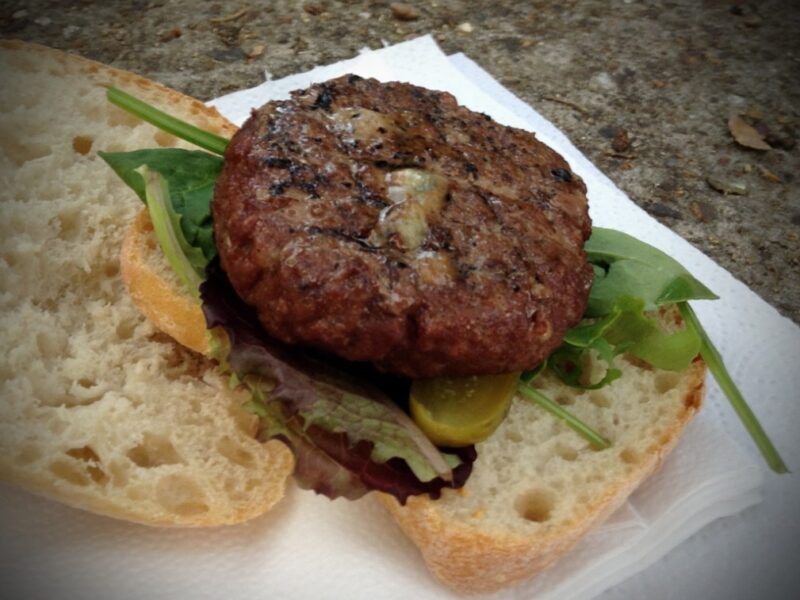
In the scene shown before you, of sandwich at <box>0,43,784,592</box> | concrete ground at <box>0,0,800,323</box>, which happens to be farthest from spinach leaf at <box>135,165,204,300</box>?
concrete ground at <box>0,0,800,323</box>

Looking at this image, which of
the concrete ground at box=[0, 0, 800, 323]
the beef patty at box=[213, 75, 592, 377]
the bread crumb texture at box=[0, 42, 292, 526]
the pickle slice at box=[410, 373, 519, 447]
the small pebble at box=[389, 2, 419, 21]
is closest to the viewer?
the beef patty at box=[213, 75, 592, 377]

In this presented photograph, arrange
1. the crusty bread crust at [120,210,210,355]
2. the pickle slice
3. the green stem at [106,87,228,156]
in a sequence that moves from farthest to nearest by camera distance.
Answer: the green stem at [106,87,228,156] < the crusty bread crust at [120,210,210,355] < the pickle slice

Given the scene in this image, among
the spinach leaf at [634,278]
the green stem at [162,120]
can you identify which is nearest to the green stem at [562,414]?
the spinach leaf at [634,278]

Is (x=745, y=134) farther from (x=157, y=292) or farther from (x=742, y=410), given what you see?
(x=157, y=292)

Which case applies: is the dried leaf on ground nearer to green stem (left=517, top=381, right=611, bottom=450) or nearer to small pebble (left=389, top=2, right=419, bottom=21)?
small pebble (left=389, top=2, right=419, bottom=21)

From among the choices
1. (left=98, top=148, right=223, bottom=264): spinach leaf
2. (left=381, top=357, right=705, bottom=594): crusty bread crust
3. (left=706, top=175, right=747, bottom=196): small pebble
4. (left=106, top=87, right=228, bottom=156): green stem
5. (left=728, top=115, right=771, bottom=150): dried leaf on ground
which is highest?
(left=106, top=87, right=228, bottom=156): green stem

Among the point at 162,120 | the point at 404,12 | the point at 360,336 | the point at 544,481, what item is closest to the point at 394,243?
the point at 360,336

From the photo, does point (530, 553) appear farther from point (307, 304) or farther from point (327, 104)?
point (327, 104)
